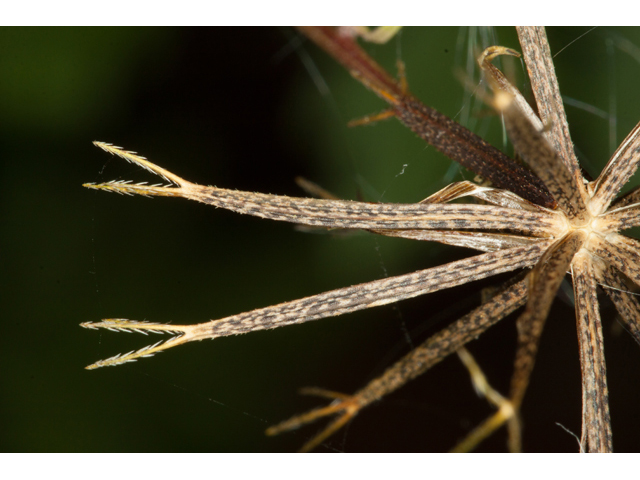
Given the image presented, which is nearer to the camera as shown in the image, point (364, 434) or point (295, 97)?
point (364, 434)

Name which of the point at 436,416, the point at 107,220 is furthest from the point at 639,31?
the point at 107,220

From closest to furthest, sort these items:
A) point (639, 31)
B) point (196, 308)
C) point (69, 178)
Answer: point (639, 31), point (69, 178), point (196, 308)

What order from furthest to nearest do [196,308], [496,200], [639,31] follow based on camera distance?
[196,308]
[639,31]
[496,200]

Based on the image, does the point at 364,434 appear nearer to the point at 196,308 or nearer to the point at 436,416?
the point at 436,416

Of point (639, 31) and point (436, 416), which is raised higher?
point (639, 31)

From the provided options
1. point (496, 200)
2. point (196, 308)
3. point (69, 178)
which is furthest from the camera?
point (196, 308)

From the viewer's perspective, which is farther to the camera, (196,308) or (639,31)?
(196,308)

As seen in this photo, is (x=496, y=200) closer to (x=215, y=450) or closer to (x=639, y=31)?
(x=639, y=31)

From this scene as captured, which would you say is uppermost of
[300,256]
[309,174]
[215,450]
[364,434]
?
[309,174]

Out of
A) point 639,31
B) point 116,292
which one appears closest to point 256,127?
point 116,292
